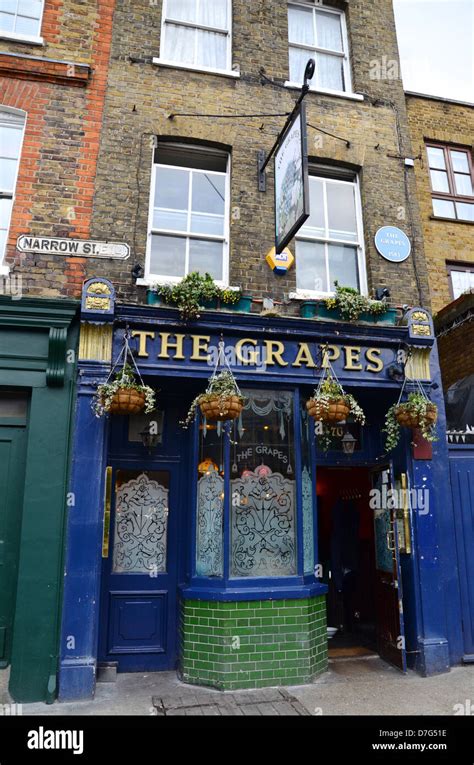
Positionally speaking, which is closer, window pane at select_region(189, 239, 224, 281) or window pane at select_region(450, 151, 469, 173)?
window pane at select_region(189, 239, 224, 281)

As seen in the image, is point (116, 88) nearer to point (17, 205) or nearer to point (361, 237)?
point (17, 205)

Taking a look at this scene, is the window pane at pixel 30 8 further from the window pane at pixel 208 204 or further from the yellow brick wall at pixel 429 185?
the yellow brick wall at pixel 429 185

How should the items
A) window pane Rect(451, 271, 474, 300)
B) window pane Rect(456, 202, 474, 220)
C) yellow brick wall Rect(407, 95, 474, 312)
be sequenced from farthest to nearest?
1. window pane Rect(456, 202, 474, 220)
2. window pane Rect(451, 271, 474, 300)
3. yellow brick wall Rect(407, 95, 474, 312)

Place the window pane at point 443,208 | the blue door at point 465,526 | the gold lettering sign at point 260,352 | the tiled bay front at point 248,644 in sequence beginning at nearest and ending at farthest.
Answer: the tiled bay front at point 248,644 < the gold lettering sign at point 260,352 < the blue door at point 465,526 < the window pane at point 443,208

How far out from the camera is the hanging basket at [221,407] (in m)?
6.25

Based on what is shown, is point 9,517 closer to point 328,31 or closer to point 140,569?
point 140,569

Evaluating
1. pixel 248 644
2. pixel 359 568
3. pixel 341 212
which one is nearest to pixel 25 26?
pixel 341 212

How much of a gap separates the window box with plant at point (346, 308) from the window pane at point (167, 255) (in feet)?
6.08

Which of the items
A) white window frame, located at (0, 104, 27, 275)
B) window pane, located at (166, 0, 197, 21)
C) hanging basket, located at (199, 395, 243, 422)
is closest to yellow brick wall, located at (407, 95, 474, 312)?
window pane, located at (166, 0, 197, 21)

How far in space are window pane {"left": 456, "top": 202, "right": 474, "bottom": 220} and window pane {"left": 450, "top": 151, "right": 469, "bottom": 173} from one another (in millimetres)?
837

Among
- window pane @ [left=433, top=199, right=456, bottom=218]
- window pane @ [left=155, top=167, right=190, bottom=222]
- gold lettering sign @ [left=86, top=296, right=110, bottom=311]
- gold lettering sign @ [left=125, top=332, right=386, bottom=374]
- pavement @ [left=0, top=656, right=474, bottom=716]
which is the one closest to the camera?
pavement @ [left=0, top=656, right=474, bottom=716]

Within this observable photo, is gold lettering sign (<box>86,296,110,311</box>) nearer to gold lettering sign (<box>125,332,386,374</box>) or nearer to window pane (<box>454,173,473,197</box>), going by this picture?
gold lettering sign (<box>125,332,386,374</box>)

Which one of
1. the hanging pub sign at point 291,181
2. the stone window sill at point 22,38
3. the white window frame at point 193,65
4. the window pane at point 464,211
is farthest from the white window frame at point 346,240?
the stone window sill at point 22,38

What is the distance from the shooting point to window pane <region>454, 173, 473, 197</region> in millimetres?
11641
